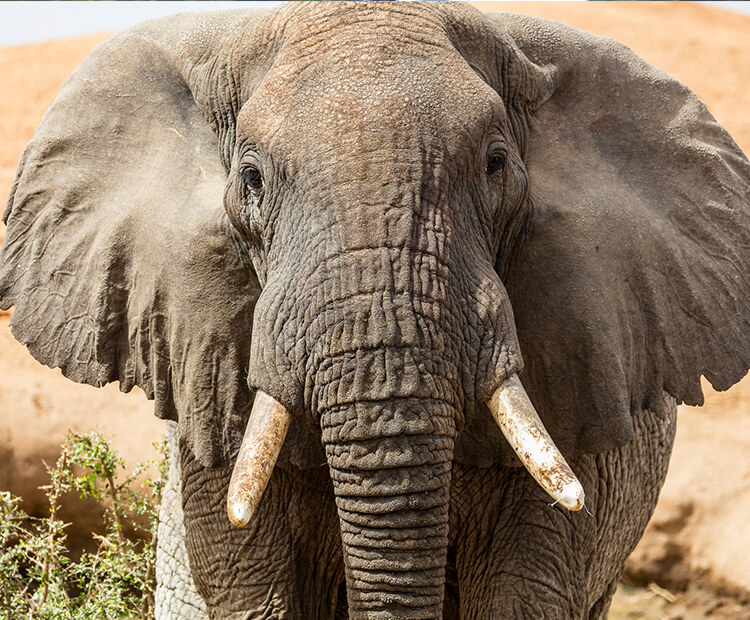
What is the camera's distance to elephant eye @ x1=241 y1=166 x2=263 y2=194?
110 inches

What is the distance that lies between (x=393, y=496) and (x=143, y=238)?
1000mm

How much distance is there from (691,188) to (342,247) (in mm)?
1212

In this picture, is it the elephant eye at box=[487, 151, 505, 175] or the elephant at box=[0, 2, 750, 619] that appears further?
the elephant eye at box=[487, 151, 505, 175]

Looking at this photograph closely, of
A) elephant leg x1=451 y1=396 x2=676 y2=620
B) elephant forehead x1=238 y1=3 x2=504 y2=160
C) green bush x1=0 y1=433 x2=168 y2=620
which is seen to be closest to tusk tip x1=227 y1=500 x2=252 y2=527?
elephant forehead x1=238 y1=3 x2=504 y2=160

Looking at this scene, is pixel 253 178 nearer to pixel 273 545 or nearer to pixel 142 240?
pixel 142 240

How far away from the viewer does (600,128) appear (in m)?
3.21

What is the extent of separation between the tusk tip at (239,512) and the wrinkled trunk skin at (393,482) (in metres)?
0.23

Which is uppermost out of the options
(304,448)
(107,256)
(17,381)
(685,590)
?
(107,256)

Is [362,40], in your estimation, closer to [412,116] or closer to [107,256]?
[412,116]

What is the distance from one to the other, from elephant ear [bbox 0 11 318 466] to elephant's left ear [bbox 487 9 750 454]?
69 centimetres

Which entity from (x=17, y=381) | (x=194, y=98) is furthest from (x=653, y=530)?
(x=194, y=98)

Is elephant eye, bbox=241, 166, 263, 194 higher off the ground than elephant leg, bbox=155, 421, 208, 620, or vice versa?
elephant eye, bbox=241, 166, 263, 194

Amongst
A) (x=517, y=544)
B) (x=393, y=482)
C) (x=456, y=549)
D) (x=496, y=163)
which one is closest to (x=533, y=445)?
(x=393, y=482)

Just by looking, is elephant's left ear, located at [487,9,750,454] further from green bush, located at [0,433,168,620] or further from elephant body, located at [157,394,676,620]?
green bush, located at [0,433,168,620]
